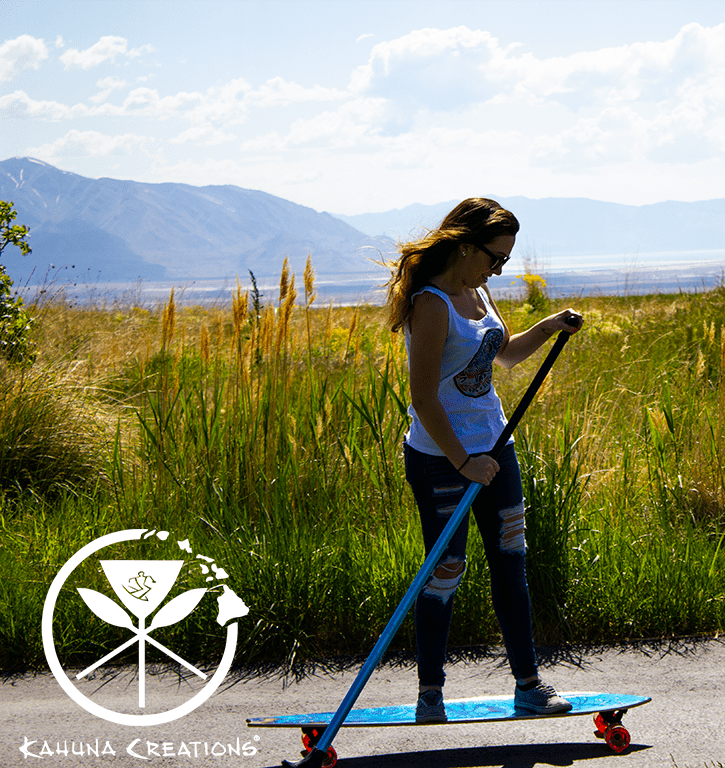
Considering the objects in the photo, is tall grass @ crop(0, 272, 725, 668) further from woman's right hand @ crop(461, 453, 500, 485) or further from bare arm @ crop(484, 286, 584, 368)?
woman's right hand @ crop(461, 453, 500, 485)

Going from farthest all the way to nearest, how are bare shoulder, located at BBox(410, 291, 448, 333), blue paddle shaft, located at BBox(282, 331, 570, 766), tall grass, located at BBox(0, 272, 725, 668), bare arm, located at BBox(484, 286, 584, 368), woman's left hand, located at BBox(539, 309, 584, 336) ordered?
tall grass, located at BBox(0, 272, 725, 668) < bare arm, located at BBox(484, 286, 584, 368) < woman's left hand, located at BBox(539, 309, 584, 336) < bare shoulder, located at BBox(410, 291, 448, 333) < blue paddle shaft, located at BBox(282, 331, 570, 766)

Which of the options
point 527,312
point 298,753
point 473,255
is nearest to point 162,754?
point 298,753

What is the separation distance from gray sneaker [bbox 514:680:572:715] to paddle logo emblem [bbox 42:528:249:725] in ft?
4.50

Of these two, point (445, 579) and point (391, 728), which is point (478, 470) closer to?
point (445, 579)

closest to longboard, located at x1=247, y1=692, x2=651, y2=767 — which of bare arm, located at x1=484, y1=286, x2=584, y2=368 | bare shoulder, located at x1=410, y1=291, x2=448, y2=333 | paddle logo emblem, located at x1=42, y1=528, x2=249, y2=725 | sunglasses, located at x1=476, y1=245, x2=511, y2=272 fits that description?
paddle logo emblem, located at x1=42, y1=528, x2=249, y2=725

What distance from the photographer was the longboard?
2.77 metres

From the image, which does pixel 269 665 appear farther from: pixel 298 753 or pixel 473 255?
pixel 473 255

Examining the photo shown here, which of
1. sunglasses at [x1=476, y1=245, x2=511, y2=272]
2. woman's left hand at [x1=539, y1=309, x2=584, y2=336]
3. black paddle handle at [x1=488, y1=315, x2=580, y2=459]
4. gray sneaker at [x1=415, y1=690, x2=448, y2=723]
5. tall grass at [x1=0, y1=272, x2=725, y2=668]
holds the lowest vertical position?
gray sneaker at [x1=415, y1=690, x2=448, y2=723]

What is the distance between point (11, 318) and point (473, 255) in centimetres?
528

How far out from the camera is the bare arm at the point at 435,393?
8.57 ft

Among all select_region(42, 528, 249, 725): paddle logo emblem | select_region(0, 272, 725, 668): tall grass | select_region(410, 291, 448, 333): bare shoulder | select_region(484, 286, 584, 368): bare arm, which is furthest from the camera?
select_region(0, 272, 725, 668): tall grass

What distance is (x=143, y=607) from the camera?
3.76 m

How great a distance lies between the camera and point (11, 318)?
22.0 feet

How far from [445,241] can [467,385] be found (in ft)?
1.75
